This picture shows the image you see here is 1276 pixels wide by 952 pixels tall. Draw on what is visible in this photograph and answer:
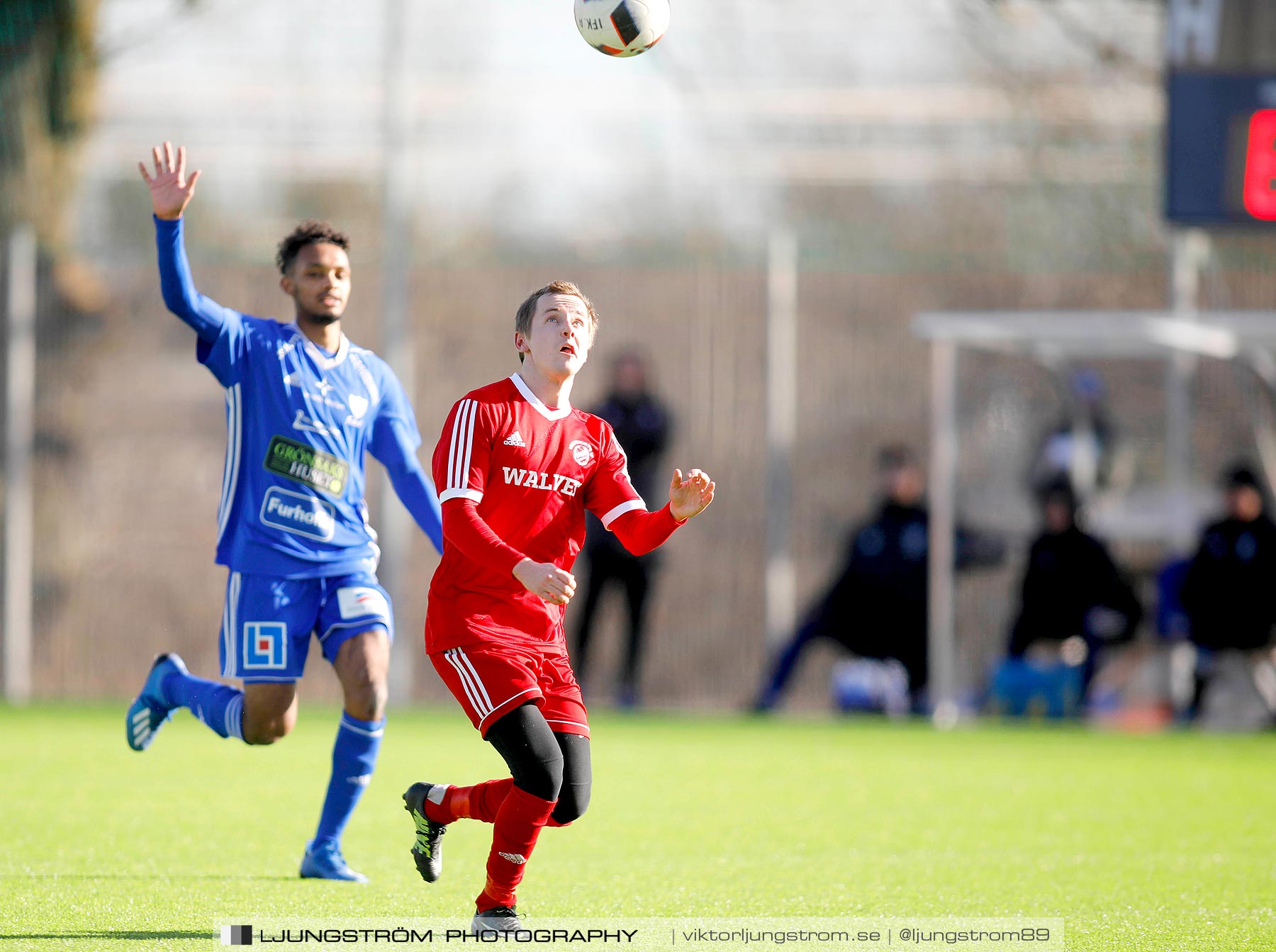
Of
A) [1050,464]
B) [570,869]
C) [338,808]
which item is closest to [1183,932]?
[570,869]

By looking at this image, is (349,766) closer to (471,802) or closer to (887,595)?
(471,802)

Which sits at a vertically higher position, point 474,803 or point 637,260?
point 637,260

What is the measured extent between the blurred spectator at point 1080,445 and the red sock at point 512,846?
874 centimetres

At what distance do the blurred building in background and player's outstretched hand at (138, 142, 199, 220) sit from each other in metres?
8.06

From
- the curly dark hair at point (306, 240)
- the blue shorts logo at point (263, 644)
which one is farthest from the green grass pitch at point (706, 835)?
the curly dark hair at point (306, 240)

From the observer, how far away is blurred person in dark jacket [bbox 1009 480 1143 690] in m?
12.1

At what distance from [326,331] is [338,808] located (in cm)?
149

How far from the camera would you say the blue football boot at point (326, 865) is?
550cm

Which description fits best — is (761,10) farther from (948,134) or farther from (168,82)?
(168,82)

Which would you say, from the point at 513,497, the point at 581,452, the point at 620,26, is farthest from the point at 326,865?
the point at 620,26

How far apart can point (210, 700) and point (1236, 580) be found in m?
7.94

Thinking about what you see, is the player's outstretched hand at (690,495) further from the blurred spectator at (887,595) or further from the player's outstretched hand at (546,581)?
the blurred spectator at (887,595)

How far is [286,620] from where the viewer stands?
559 centimetres

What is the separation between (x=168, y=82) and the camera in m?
15.0
